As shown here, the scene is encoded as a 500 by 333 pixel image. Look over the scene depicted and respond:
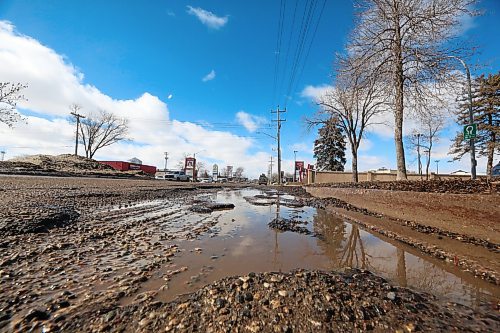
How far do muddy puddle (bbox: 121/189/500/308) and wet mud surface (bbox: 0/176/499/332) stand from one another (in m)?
0.02

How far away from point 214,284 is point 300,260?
1572mm

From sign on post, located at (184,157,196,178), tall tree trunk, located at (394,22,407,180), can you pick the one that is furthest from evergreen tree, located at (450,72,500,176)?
sign on post, located at (184,157,196,178)

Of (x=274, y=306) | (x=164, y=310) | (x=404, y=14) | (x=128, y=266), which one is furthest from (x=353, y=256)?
(x=404, y=14)

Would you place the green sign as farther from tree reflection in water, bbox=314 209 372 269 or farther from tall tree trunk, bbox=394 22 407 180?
tree reflection in water, bbox=314 209 372 269

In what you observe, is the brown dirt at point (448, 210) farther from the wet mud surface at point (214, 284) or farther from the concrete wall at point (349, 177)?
the concrete wall at point (349, 177)

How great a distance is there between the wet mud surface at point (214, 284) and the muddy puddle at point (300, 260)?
18mm

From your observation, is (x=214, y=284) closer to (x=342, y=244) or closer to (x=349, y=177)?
(x=342, y=244)

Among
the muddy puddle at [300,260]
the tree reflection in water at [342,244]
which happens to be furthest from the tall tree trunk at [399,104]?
the muddy puddle at [300,260]

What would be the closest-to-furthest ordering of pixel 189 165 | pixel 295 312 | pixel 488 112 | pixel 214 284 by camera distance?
pixel 295 312
pixel 214 284
pixel 488 112
pixel 189 165

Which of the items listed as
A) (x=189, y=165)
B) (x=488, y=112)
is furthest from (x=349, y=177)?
(x=189, y=165)

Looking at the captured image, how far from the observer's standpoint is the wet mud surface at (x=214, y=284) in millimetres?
1741

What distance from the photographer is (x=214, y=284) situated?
7.54 feet

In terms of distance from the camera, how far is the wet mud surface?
1.74m

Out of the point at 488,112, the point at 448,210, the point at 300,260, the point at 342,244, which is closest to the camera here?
the point at 300,260
